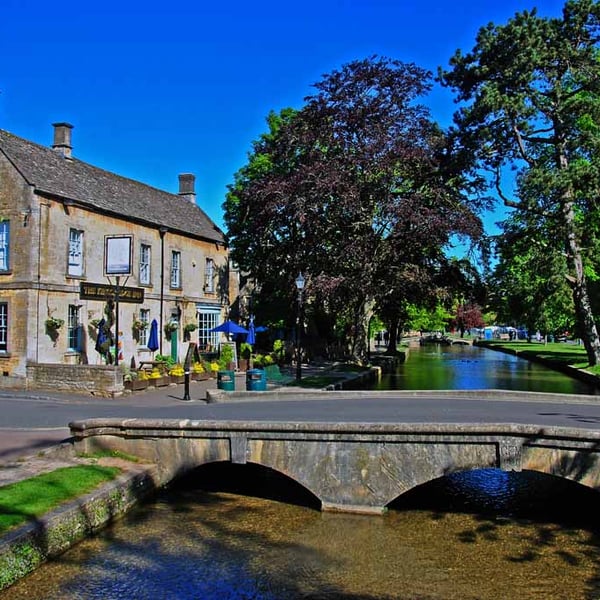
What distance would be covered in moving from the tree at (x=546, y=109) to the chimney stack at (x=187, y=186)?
17.1 m

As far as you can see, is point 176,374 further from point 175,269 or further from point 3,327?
point 175,269

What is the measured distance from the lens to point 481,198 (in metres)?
33.3

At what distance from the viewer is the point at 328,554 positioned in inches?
393

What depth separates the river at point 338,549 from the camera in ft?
28.8

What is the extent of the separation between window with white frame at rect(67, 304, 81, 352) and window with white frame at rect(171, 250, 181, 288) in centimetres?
740

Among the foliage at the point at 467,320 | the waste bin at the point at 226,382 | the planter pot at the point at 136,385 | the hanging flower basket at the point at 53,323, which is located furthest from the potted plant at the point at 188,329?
the foliage at the point at 467,320

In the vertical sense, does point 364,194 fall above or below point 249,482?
above

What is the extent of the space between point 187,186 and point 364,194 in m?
14.7

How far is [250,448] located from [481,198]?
81.2 ft

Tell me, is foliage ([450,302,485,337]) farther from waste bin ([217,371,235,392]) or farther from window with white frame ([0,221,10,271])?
window with white frame ([0,221,10,271])

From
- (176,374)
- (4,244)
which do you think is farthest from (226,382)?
→ (4,244)

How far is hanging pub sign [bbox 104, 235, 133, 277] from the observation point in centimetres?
2472

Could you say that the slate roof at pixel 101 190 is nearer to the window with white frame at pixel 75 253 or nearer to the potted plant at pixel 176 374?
the window with white frame at pixel 75 253

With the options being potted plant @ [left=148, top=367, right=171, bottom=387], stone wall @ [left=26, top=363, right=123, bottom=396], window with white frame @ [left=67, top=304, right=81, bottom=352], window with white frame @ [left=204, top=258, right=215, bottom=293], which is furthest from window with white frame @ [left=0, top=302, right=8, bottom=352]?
window with white frame @ [left=204, top=258, right=215, bottom=293]
